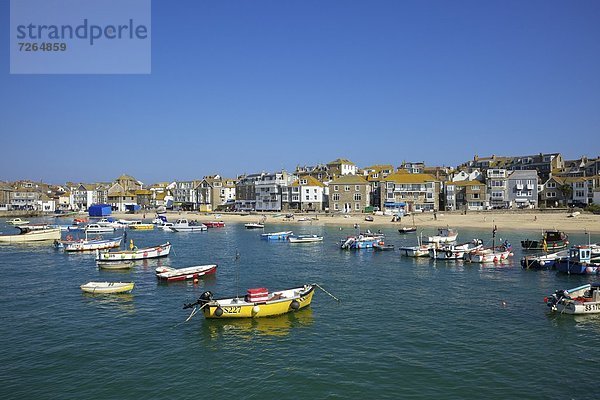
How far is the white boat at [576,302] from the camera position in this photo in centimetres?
2748

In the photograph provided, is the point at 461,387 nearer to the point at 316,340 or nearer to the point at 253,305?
the point at 316,340

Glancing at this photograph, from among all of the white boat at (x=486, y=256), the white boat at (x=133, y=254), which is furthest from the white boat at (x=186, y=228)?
the white boat at (x=486, y=256)

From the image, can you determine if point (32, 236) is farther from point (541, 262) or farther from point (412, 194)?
point (412, 194)

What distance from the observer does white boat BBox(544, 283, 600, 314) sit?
27484 mm

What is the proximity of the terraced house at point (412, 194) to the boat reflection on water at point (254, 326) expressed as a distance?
8605 centimetres

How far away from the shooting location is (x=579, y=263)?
3975cm

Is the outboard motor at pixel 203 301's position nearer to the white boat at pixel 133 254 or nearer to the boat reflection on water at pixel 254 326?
the boat reflection on water at pixel 254 326

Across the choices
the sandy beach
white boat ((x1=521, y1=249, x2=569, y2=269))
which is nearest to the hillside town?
the sandy beach

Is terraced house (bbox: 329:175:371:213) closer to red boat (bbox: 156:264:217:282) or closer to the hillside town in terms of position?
the hillside town

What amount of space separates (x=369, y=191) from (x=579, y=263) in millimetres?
80602

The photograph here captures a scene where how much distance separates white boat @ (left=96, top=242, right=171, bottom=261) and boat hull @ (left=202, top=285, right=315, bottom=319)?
83.9ft

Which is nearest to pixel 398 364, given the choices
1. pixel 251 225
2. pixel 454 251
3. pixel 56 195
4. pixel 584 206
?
pixel 454 251

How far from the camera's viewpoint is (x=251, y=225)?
95.7 metres

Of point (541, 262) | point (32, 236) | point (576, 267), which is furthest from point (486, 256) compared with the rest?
point (32, 236)
